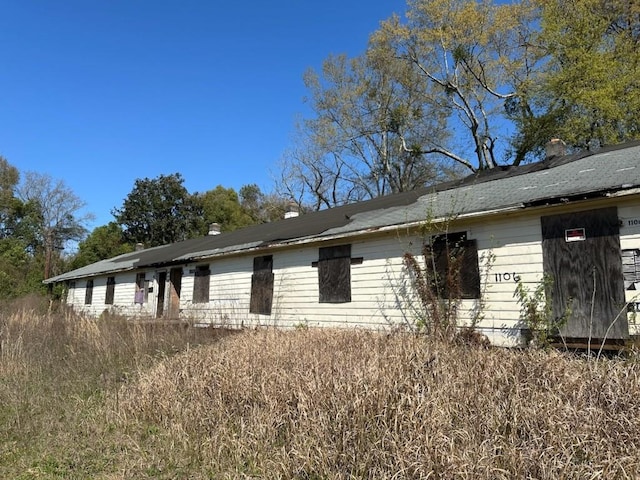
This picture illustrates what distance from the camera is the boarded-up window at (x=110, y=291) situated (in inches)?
940

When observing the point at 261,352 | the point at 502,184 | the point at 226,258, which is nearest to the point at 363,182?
the point at 226,258

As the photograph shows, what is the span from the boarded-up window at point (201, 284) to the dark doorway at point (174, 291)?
2883 mm

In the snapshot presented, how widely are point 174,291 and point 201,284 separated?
4.04m

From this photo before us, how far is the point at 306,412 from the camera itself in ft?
13.3

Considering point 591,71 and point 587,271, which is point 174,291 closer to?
point 587,271

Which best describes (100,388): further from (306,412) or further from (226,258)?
(226,258)

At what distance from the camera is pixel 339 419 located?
148 inches

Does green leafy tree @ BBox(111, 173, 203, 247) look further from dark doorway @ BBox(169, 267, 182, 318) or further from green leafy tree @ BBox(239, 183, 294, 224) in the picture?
dark doorway @ BBox(169, 267, 182, 318)

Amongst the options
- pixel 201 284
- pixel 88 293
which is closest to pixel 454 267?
pixel 201 284

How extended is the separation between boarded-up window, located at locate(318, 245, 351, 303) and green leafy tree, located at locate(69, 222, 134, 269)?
33.0 m

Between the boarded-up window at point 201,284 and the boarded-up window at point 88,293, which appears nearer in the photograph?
the boarded-up window at point 201,284

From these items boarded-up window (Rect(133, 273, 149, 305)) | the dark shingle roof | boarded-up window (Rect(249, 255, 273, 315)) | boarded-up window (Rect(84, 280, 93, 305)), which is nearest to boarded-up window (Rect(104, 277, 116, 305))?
boarded-up window (Rect(84, 280, 93, 305))

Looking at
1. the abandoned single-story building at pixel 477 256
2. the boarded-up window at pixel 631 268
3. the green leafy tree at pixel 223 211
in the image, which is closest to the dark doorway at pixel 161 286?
the abandoned single-story building at pixel 477 256

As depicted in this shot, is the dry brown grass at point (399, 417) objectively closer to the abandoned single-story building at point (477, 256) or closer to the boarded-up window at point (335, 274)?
the abandoned single-story building at point (477, 256)
